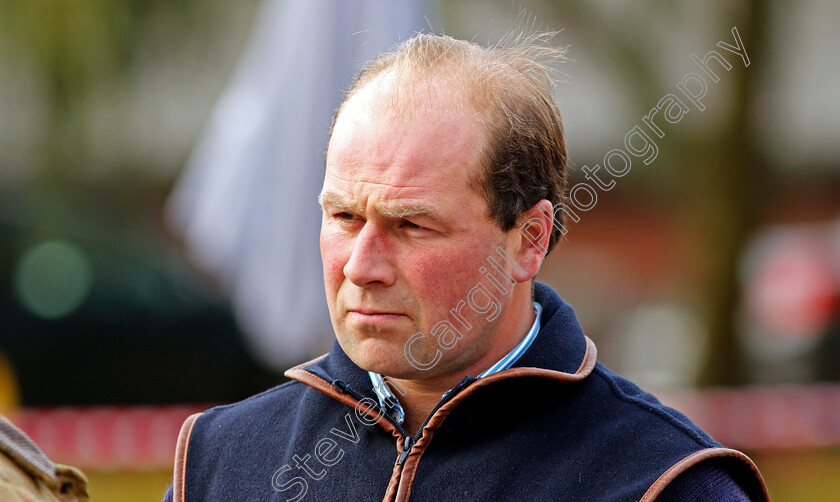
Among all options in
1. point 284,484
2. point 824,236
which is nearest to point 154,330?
point 284,484

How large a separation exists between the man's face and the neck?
105 millimetres

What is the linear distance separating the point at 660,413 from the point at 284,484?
92 cm

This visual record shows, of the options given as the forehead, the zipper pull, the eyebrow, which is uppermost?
the forehead

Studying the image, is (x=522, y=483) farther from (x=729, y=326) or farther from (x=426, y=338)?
(x=729, y=326)

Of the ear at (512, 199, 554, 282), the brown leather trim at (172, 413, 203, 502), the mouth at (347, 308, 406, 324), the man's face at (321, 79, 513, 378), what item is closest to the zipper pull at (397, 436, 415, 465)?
the man's face at (321, 79, 513, 378)

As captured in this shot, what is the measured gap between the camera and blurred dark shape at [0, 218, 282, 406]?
291 inches

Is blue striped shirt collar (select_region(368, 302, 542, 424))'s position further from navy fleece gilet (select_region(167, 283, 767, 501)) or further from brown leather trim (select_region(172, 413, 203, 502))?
brown leather trim (select_region(172, 413, 203, 502))

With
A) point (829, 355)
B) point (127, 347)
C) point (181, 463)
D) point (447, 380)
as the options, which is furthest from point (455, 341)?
point (829, 355)

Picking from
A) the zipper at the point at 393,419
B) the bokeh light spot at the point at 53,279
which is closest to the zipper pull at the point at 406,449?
the zipper at the point at 393,419

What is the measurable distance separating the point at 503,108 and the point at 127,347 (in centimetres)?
596

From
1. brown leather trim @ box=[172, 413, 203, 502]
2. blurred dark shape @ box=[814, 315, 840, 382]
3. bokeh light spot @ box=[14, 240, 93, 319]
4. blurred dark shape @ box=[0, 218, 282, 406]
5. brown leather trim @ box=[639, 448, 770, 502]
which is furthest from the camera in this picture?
blurred dark shape @ box=[814, 315, 840, 382]

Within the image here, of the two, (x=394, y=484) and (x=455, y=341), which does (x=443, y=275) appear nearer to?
(x=455, y=341)

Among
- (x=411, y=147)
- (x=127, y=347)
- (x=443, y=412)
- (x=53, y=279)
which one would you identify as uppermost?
(x=411, y=147)

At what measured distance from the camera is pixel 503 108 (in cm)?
218
